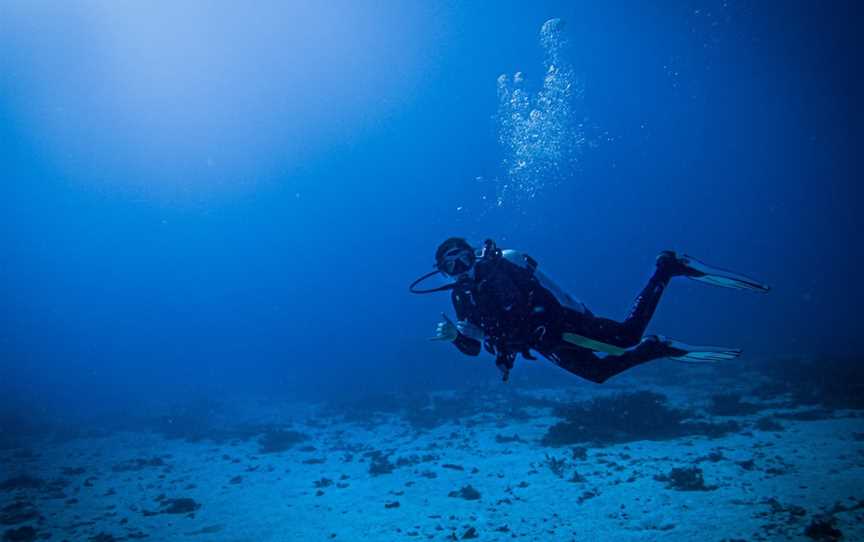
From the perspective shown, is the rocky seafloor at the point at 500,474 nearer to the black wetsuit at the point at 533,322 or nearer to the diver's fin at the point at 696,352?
the diver's fin at the point at 696,352

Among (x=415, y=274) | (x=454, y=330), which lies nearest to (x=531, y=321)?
(x=454, y=330)

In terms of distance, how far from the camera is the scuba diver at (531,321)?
4.49 m

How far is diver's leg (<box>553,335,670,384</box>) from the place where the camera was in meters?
4.84

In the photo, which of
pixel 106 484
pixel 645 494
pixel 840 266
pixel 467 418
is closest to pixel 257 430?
pixel 106 484

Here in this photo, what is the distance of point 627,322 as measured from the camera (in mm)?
4832

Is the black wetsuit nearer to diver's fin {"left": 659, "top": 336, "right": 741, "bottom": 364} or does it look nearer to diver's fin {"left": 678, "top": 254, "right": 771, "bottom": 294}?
diver's fin {"left": 659, "top": 336, "right": 741, "bottom": 364}

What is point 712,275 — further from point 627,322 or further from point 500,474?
point 500,474

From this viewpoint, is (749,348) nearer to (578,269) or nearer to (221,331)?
(578,269)

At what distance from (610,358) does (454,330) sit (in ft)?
6.76

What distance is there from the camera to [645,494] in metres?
6.64

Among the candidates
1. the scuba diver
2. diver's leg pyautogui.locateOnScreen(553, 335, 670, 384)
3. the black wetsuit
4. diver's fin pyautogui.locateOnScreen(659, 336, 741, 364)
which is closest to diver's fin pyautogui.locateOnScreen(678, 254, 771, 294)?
the scuba diver

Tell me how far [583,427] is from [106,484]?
45.2 feet

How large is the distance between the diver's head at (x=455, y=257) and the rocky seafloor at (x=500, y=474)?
4266 mm

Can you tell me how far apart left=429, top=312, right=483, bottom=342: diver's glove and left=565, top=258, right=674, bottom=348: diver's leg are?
41.9 inches
